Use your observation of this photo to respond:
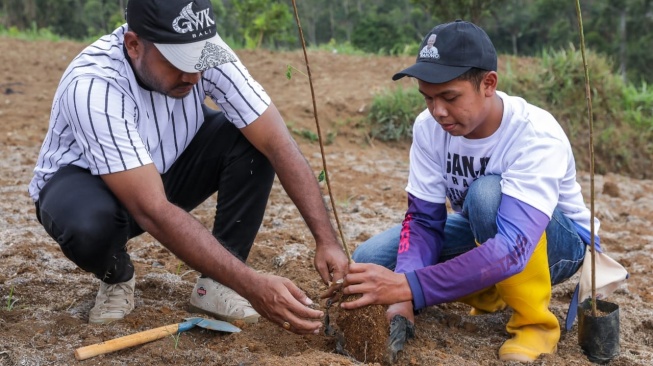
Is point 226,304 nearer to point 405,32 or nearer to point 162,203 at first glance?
point 162,203

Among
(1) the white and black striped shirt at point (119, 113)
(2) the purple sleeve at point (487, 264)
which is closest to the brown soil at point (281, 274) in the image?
(2) the purple sleeve at point (487, 264)

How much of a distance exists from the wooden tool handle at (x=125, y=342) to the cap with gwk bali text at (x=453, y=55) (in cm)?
118

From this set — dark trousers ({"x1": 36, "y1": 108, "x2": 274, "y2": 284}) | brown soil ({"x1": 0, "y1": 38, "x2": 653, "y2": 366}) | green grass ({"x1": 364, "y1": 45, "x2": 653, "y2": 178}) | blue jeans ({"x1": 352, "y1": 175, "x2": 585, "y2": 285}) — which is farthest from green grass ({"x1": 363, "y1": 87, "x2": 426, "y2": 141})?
dark trousers ({"x1": 36, "y1": 108, "x2": 274, "y2": 284})

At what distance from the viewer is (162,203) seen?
7.07 feet

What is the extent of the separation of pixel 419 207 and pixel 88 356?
1.28 metres

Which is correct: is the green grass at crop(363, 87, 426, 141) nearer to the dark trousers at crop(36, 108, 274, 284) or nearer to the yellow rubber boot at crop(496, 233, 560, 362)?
the dark trousers at crop(36, 108, 274, 284)

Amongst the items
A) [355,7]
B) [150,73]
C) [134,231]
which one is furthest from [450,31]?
[355,7]

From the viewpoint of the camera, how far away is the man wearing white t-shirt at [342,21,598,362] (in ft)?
7.31

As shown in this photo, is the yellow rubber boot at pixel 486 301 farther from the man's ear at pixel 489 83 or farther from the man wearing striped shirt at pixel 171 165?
the man's ear at pixel 489 83

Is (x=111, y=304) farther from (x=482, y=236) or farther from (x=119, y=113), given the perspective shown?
(x=482, y=236)

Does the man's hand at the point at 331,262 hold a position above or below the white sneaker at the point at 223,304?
above

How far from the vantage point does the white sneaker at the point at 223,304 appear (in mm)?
2646

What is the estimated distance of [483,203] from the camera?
7.80 feet

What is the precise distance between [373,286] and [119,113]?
995mm
